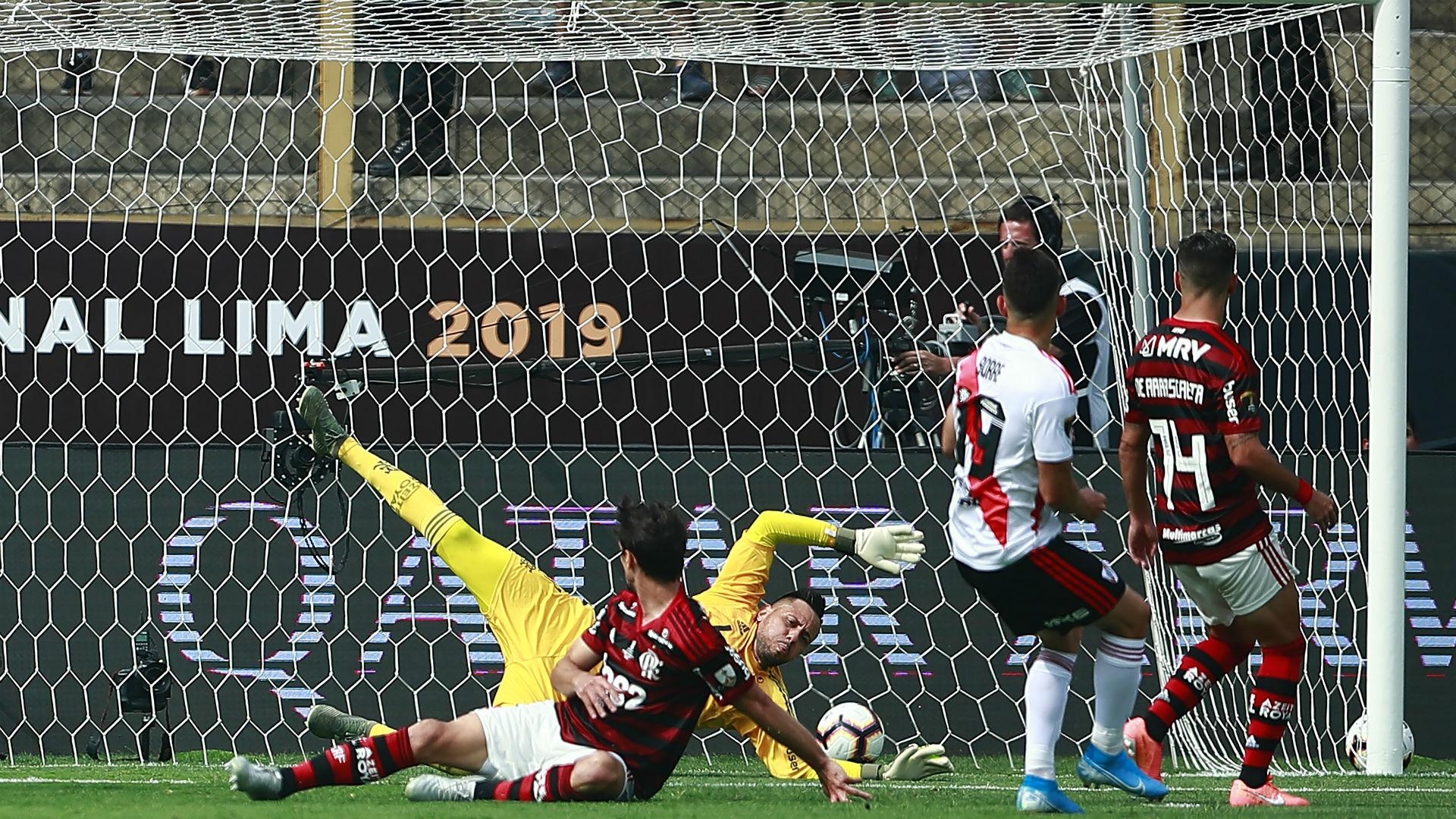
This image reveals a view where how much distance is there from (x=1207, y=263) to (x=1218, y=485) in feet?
1.79

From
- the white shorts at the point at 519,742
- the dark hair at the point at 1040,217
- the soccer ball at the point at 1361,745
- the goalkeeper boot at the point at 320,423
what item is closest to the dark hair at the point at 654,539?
the white shorts at the point at 519,742

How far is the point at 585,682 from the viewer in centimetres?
423

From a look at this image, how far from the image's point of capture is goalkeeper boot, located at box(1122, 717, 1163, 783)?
4715mm

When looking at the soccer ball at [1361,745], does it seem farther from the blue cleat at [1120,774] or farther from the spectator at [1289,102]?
the spectator at [1289,102]

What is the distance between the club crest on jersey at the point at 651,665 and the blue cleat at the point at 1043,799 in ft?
2.85

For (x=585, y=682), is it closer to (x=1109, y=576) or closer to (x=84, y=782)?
(x=1109, y=576)

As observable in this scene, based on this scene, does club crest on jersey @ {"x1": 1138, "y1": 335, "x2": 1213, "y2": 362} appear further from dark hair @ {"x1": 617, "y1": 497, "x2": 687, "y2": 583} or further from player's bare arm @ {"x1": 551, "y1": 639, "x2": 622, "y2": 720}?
player's bare arm @ {"x1": 551, "y1": 639, "x2": 622, "y2": 720}

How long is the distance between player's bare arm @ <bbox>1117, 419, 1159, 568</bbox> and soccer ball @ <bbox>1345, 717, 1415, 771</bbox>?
1574 mm

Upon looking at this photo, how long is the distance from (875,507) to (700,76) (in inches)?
128

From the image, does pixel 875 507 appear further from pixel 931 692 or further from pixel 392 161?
pixel 392 161

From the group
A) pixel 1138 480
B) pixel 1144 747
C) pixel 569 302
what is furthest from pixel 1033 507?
pixel 569 302

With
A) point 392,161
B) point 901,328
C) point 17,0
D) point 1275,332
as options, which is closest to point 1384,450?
point 1275,332

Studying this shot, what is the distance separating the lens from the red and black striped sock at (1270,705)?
4477 millimetres

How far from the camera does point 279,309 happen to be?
279 inches
